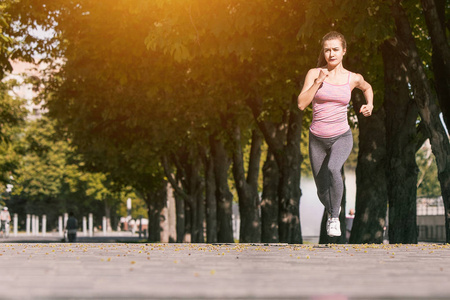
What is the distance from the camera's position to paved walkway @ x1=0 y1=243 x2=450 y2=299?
442cm

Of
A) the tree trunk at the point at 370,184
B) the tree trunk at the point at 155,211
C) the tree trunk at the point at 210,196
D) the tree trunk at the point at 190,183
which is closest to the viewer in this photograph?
the tree trunk at the point at 370,184

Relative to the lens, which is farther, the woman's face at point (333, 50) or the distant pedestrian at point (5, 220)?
the distant pedestrian at point (5, 220)

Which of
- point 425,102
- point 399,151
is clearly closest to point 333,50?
point 425,102

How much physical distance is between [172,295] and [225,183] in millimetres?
22828

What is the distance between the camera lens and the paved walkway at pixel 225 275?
4422 mm

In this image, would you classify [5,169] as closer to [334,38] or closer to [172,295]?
[334,38]

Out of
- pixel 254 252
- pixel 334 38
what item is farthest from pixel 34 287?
pixel 334 38

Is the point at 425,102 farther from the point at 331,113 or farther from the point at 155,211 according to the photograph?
the point at 155,211

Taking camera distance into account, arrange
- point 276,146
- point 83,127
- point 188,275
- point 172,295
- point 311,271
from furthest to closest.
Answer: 1. point 83,127
2. point 276,146
3. point 311,271
4. point 188,275
5. point 172,295

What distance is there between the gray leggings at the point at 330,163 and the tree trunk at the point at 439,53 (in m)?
4.52

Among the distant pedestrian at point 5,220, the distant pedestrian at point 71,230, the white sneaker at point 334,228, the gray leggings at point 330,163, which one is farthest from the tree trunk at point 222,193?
the distant pedestrian at point 5,220

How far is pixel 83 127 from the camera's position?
95.3ft

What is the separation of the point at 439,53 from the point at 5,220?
40731 mm

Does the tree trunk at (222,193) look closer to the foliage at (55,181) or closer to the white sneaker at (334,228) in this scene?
the white sneaker at (334,228)
